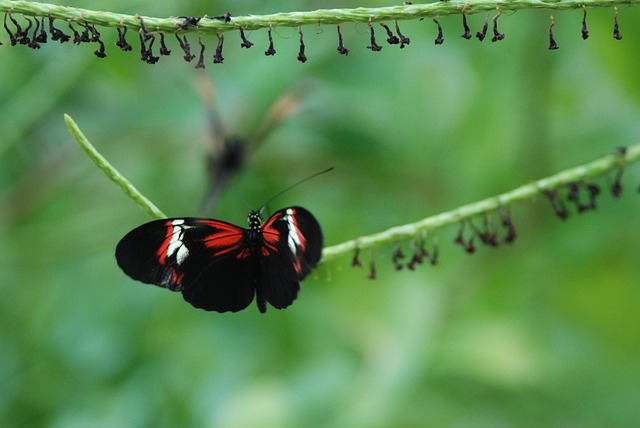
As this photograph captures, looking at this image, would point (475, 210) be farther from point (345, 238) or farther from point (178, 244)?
point (345, 238)

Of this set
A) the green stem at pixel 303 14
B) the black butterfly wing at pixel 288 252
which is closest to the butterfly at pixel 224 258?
the black butterfly wing at pixel 288 252

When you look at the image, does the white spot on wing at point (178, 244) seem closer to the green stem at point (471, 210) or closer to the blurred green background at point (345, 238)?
the green stem at point (471, 210)

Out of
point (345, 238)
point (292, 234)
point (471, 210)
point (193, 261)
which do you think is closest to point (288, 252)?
point (292, 234)

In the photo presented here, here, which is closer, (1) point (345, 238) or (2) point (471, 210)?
(2) point (471, 210)

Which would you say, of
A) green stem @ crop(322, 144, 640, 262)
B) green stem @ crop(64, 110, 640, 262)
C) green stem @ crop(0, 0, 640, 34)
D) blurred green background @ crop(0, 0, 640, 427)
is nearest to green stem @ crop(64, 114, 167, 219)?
green stem @ crop(64, 110, 640, 262)

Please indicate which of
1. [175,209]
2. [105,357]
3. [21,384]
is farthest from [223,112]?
[21,384]

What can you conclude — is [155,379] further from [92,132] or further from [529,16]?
[529,16]
